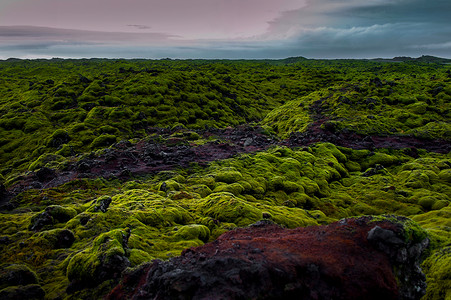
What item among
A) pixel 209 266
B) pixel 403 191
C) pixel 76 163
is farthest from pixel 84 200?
pixel 403 191

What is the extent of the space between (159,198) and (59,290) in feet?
27.4

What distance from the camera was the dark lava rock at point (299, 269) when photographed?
250 inches

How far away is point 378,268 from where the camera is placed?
7.14 metres

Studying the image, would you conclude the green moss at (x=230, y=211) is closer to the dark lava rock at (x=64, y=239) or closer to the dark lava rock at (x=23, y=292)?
the dark lava rock at (x=64, y=239)

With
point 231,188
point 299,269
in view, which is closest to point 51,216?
point 231,188

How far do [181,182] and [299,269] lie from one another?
48.6 ft

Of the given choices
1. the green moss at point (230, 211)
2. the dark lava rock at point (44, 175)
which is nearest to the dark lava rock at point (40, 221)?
the green moss at point (230, 211)

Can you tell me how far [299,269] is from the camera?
22.4ft

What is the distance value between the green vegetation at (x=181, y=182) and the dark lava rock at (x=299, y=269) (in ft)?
4.09

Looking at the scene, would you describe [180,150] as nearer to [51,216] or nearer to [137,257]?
[51,216]

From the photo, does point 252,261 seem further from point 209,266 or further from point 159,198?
point 159,198

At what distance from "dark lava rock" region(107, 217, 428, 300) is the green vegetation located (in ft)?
4.09

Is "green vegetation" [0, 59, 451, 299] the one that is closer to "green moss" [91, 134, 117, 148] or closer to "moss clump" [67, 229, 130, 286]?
"moss clump" [67, 229, 130, 286]

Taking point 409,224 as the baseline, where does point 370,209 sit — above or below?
below
